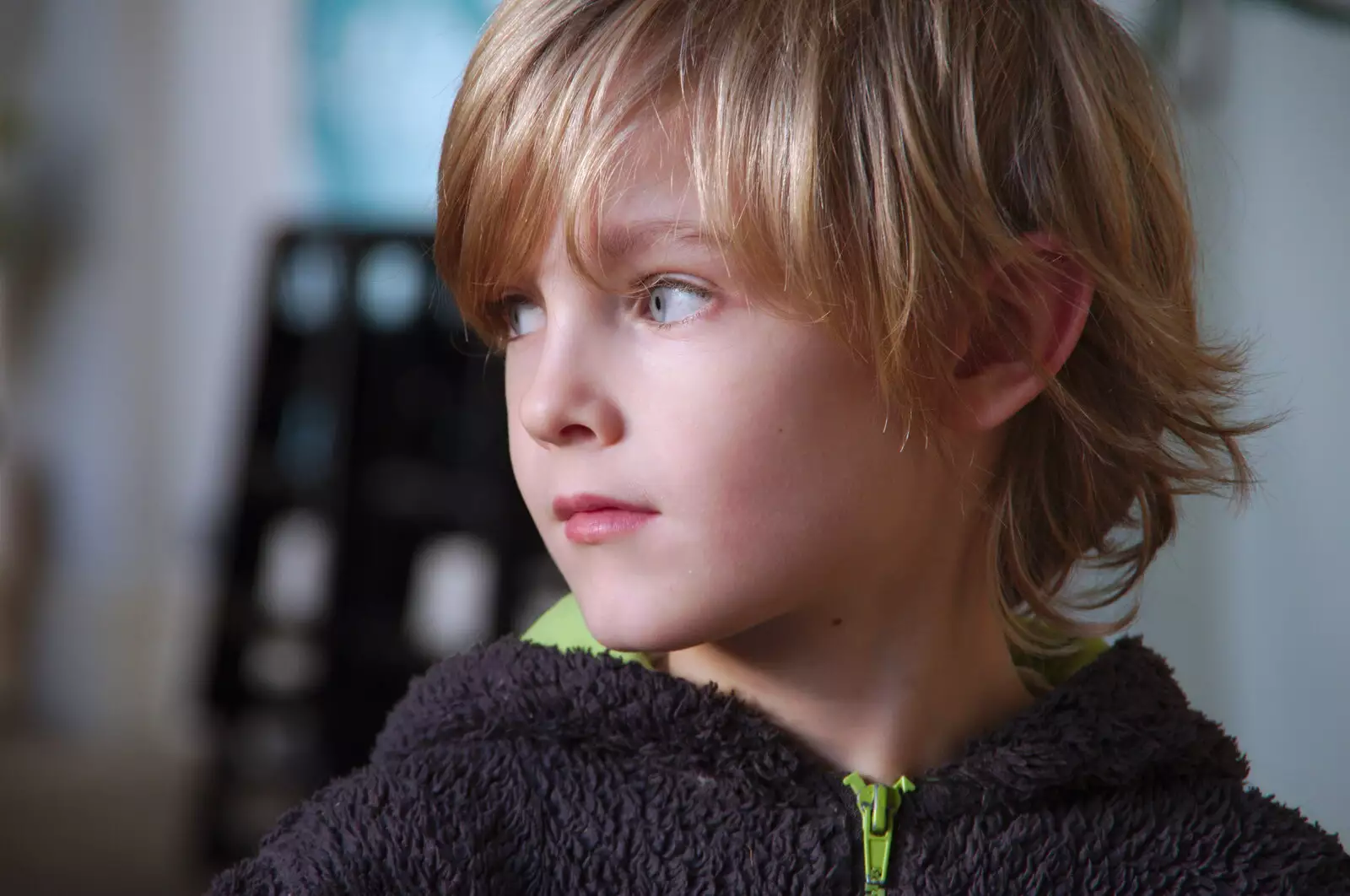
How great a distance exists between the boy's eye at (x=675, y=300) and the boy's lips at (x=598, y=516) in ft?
0.27

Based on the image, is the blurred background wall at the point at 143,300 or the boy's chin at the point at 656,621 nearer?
the boy's chin at the point at 656,621

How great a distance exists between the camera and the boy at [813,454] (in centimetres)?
60

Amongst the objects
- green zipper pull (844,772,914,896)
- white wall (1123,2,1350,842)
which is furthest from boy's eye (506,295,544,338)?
white wall (1123,2,1350,842)

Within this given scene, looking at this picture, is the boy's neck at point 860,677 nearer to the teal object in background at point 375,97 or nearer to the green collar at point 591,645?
the green collar at point 591,645

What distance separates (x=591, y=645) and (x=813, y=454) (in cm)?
18

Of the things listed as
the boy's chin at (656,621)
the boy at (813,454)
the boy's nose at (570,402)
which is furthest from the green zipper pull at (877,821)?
the boy's nose at (570,402)

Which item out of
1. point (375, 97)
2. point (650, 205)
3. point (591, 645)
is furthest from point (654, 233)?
point (375, 97)

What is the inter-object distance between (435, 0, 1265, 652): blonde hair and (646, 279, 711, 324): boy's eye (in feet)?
0.09

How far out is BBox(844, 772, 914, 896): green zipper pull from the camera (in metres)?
0.64

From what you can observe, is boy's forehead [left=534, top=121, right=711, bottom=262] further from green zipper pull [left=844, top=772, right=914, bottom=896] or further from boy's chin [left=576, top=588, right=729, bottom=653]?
green zipper pull [left=844, top=772, right=914, bottom=896]

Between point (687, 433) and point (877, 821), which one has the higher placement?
point (687, 433)

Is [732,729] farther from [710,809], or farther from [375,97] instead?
[375,97]

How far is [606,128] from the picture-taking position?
0.60 meters

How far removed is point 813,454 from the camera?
61cm
